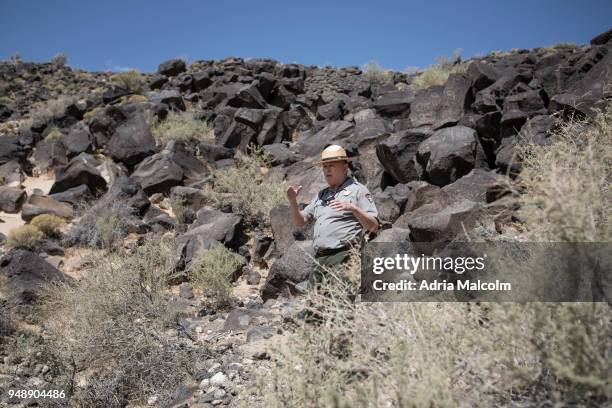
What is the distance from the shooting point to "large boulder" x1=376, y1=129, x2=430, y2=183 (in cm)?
911

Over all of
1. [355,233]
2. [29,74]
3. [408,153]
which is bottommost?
[355,233]

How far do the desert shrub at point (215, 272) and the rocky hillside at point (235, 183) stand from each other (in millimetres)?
66

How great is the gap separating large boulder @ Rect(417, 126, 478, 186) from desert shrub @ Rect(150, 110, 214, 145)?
9558 mm

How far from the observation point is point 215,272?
697 centimetres

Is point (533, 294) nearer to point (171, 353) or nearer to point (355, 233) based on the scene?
point (355, 233)

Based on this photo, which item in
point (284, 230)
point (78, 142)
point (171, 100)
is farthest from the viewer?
point (171, 100)

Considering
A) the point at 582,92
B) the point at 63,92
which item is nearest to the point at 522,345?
the point at 582,92

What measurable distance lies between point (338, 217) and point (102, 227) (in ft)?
25.2

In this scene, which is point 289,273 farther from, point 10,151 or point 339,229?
point 10,151

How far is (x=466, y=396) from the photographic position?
224 centimetres

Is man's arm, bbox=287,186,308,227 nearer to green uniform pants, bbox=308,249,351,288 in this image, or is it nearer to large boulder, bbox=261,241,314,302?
green uniform pants, bbox=308,249,351,288

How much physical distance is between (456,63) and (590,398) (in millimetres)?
22578

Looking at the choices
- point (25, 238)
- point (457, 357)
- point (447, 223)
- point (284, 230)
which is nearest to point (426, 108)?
point (284, 230)

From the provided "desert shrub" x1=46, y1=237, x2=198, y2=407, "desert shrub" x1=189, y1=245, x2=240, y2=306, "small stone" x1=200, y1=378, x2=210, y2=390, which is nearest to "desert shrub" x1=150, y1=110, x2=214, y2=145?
"desert shrub" x1=189, y1=245, x2=240, y2=306
